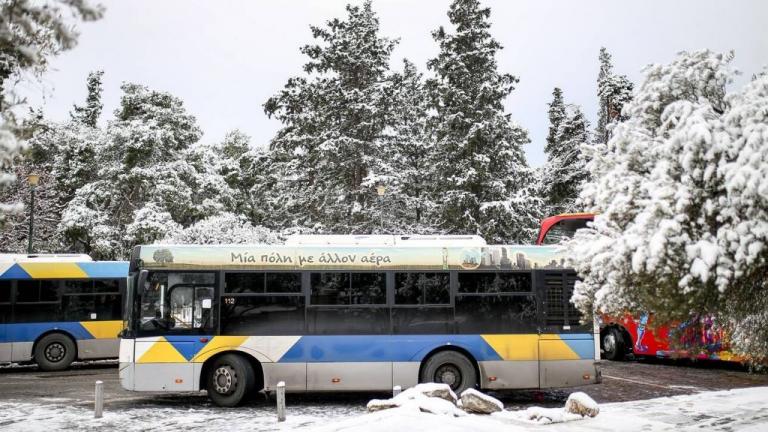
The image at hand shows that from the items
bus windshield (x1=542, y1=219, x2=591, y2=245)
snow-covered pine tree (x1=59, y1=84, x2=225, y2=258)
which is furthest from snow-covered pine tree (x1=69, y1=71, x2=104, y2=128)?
bus windshield (x1=542, y1=219, x2=591, y2=245)

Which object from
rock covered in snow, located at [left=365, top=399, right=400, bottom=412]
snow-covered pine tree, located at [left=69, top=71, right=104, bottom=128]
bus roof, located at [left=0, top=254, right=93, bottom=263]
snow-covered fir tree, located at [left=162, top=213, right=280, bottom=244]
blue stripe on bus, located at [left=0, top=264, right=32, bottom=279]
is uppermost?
snow-covered pine tree, located at [left=69, top=71, right=104, bottom=128]

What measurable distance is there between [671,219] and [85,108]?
76.6m

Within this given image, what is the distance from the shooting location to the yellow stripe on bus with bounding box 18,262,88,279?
19812mm

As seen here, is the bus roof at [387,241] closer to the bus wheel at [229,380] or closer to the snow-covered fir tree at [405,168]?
the bus wheel at [229,380]

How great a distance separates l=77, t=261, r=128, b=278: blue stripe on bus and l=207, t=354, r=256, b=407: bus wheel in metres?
8.67

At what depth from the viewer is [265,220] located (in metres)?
46.0

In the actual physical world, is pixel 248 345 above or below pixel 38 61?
below

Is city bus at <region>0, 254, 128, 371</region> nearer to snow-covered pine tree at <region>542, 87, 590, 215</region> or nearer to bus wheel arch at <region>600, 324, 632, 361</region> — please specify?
bus wheel arch at <region>600, 324, 632, 361</region>

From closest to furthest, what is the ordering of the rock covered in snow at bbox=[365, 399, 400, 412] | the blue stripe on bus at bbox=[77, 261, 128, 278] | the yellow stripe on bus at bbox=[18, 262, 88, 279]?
the rock covered in snow at bbox=[365, 399, 400, 412] < the yellow stripe on bus at bbox=[18, 262, 88, 279] < the blue stripe on bus at bbox=[77, 261, 128, 278]

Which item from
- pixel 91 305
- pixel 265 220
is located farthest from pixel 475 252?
pixel 265 220

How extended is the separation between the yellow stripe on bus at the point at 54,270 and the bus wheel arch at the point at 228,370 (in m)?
9.17

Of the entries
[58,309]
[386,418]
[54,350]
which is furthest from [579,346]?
[54,350]

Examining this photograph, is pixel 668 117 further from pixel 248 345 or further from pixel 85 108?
pixel 85 108

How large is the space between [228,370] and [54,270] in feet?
32.0
